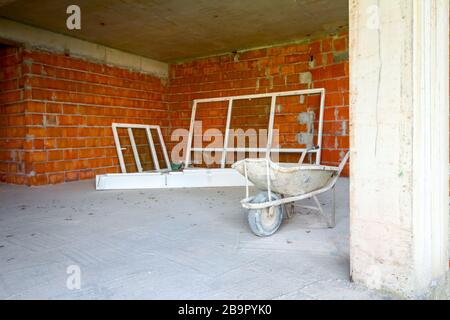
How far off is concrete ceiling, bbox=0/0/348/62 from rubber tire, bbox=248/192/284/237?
2.98 meters

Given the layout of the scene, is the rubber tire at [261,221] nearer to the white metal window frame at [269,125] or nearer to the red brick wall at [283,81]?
the white metal window frame at [269,125]

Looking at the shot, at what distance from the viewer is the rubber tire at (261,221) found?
2746mm

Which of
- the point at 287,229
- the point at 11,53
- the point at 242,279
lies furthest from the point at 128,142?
the point at 242,279

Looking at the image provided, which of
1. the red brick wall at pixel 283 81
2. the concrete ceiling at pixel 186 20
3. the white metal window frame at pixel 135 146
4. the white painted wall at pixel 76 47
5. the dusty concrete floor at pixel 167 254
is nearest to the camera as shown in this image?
the dusty concrete floor at pixel 167 254

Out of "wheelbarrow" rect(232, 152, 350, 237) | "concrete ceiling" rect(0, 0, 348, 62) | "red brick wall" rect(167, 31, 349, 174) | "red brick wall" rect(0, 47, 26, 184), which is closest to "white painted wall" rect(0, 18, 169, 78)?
"concrete ceiling" rect(0, 0, 348, 62)

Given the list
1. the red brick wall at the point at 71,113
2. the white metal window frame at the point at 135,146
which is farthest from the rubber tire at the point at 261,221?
the white metal window frame at the point at 135,146

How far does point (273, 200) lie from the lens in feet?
9.30

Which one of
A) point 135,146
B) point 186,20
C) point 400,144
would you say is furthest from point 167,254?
point 135,146

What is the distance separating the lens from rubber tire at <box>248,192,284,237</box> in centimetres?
275

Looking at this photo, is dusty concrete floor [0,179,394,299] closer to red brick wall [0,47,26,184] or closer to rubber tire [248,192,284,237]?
rubber tire [248,192,284,237]

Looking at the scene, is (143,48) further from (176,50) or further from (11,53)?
(11,53)

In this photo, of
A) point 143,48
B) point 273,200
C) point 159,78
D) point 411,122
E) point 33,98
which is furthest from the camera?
point 159,78

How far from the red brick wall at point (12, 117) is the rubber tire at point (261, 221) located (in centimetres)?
440
